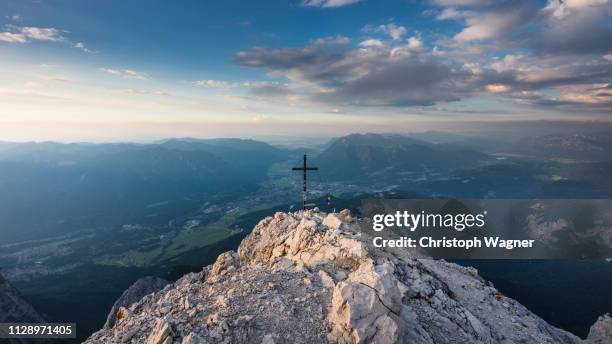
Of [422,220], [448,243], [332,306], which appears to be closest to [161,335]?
[332,306]

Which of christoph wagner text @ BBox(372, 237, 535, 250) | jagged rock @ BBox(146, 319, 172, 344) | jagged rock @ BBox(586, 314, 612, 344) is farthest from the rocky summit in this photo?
jagged rock @ BBox(586, 314, 612, 344)

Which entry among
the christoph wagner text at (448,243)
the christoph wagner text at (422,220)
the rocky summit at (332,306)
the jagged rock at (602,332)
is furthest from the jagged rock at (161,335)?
the jagged rock at (602,332)

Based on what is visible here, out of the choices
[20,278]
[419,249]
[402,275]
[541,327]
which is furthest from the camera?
[20,278]

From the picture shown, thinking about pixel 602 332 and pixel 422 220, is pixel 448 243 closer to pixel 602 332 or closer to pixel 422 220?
pixel 422 220

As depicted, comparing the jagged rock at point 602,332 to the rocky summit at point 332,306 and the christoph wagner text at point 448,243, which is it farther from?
the rocky summit at point 332,306

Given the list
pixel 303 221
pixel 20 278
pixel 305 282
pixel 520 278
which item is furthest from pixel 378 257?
pixel 20 278

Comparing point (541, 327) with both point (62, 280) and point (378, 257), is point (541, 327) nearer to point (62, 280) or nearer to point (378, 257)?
point (378, 257)
